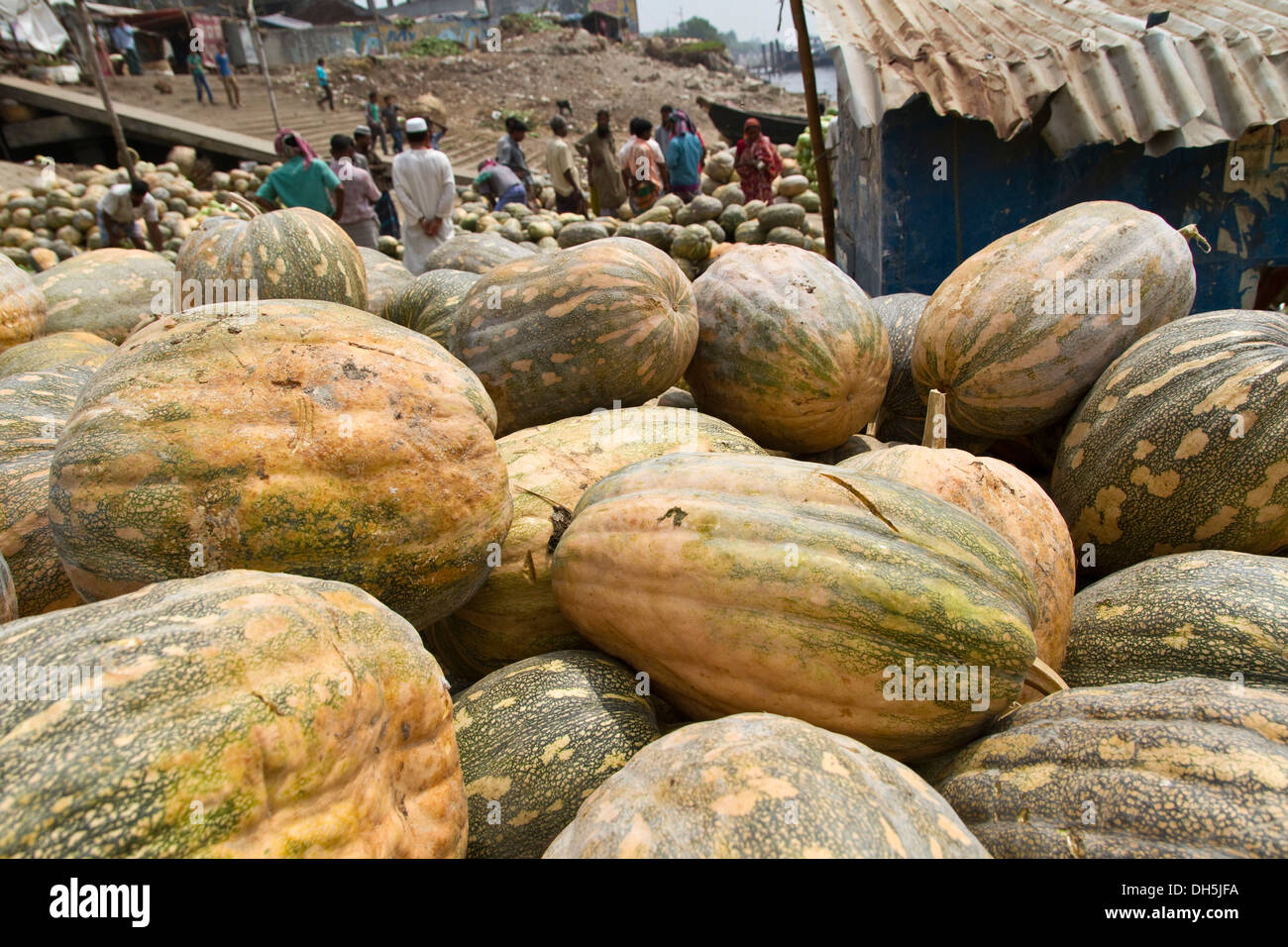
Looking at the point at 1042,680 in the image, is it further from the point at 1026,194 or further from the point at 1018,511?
the point at 1026,194

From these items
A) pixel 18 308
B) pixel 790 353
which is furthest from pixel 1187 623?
pixel 18 308

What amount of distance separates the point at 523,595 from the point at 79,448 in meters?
1.13

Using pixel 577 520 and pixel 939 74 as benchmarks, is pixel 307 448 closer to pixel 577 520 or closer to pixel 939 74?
pixel 577 520

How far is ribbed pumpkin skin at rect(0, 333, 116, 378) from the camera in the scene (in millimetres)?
3352

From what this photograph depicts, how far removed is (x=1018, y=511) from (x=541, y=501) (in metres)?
1.39

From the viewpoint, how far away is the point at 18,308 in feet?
13.3

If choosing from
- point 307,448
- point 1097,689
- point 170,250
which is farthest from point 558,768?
point 170,250

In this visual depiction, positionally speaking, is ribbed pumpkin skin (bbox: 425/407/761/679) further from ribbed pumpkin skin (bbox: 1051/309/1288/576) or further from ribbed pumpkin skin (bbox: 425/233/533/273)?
ribbed pumpkin skin (bbox: 425/233/533/273)

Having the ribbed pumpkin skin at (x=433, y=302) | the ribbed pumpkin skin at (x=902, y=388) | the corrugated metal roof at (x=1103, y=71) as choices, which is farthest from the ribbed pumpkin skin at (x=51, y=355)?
the corrugated metal roof at (x=1103, y=71)

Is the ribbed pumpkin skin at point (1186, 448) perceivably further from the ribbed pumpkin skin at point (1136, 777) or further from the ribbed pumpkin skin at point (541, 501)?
the ribbed pumpkin skin at point (541, 501)

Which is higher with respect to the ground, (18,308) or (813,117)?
(813,117)

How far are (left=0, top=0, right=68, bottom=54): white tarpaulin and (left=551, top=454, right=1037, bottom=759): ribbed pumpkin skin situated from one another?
22.5 m

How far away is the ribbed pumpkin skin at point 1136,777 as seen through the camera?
1382 mm

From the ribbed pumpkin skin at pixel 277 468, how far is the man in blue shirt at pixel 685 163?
11.4 m
